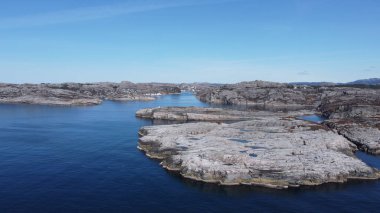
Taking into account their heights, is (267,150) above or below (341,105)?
below

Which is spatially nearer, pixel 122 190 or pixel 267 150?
pixel 122 190

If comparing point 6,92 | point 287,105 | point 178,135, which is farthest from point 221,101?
point 178,135

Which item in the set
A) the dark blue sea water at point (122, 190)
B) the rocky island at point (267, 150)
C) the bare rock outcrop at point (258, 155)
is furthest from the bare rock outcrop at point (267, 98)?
the dark blue sea water at point (122, 190)

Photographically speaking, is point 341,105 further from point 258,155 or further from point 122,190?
point 122,190

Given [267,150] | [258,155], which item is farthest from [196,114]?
[258,155]

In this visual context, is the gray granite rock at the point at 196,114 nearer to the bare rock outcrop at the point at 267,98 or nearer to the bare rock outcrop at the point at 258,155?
the bare rock outcrop at the point at 258,155

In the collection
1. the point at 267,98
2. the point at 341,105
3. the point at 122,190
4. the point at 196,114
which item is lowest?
the point at 122,190

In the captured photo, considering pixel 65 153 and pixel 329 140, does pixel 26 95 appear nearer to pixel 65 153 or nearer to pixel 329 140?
pixel 65 153

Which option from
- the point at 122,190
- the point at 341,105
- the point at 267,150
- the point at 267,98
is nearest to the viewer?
the point at 122,190

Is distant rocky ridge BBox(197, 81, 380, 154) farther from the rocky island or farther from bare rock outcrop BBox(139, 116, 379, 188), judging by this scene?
bare rock outcrop BBox(139, 116, 379, 188)
